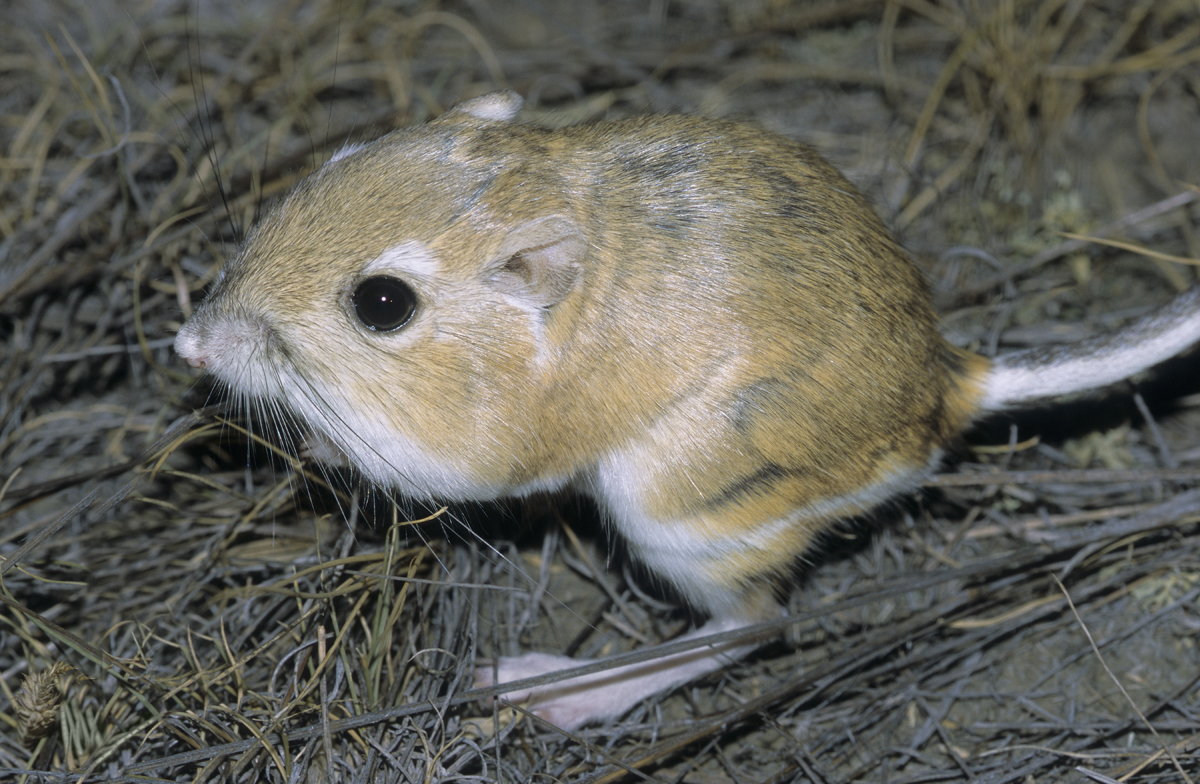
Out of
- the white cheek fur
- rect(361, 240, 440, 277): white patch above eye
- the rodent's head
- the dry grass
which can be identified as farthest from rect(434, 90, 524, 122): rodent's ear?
the white cheek fur

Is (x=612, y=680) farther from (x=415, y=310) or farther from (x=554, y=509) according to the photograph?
(x=415, y=310)

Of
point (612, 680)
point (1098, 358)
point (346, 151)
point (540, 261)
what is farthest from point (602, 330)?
point (1098, 358)

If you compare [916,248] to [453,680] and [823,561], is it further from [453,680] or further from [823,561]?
[453,680]

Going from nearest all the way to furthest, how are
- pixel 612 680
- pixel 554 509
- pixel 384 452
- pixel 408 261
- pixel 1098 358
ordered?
pixel 408 261, pixel 384 452, pixel 1098 358, pixel 612 680, pixel 554 509

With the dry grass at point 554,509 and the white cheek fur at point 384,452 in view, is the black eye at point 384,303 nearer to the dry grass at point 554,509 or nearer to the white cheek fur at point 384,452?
the white cheek fur at point 384,452

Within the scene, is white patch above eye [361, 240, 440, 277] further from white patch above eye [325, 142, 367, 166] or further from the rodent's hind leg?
the rodent's hind leg

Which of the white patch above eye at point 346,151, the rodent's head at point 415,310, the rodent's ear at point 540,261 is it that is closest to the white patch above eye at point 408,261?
the rodent's head at point 415,310
